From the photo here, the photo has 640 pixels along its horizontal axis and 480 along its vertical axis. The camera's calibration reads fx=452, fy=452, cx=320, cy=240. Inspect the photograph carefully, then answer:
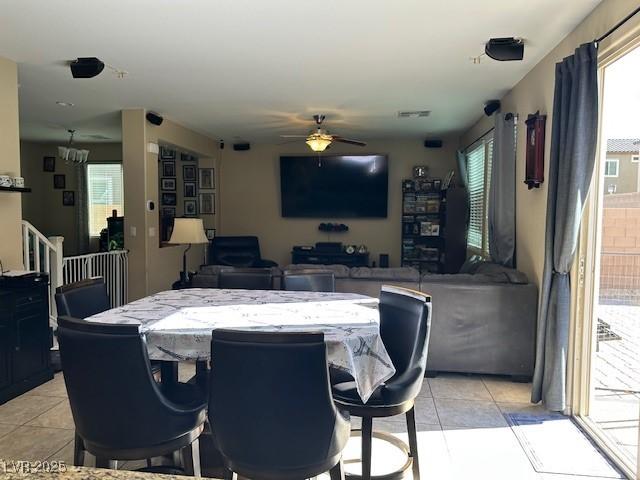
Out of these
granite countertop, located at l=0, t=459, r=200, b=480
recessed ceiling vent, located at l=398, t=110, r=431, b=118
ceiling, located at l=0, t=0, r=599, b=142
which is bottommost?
granite countertop, located at l=0, t=459, r=200, b=480

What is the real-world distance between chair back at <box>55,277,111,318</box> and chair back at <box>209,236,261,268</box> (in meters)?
4.75

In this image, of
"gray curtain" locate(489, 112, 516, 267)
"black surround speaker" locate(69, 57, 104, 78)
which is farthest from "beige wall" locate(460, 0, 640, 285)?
"black surround speaker" locate(69, 57, 104, 78)

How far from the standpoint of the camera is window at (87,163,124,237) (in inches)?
337

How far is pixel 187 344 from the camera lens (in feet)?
6.29

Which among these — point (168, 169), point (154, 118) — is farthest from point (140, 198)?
point (168, 169)

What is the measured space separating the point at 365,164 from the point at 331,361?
20.0ft

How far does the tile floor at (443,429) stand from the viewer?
250 centimetres

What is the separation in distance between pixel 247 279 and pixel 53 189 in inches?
279

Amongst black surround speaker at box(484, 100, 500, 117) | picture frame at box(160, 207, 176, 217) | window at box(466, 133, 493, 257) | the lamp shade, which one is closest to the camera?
black surround speaker at box(484, 100, 500, 117)

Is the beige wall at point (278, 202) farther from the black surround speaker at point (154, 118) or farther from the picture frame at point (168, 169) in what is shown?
the black surround speaker at point (154, 118)

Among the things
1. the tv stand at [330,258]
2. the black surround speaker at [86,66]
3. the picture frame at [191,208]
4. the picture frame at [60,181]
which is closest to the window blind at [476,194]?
the tv stand at [330,258]

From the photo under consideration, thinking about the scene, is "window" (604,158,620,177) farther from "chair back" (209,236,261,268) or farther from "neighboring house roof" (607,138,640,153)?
"chair back" (209,236,261,268)

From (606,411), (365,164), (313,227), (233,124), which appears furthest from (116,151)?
(606,411)

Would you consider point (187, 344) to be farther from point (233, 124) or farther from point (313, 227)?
point (313, 227)
